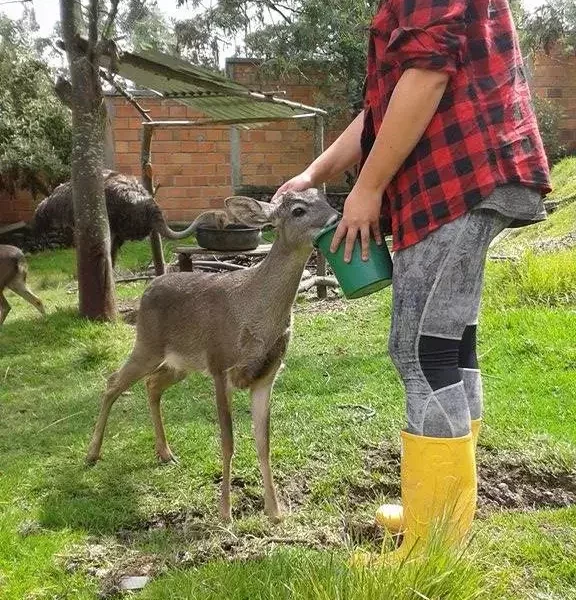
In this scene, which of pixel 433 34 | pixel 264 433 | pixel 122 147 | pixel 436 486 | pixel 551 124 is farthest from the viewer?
pixel 551 124

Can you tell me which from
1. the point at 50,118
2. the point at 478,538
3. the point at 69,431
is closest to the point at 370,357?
the point at 69,431

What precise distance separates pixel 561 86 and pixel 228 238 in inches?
353

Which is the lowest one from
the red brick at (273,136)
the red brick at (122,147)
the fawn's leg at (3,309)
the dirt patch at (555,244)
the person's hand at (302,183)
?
the fawn's leg at (3,309)

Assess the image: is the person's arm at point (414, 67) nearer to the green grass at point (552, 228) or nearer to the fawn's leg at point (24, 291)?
the fawn's leg at point (24, 291)

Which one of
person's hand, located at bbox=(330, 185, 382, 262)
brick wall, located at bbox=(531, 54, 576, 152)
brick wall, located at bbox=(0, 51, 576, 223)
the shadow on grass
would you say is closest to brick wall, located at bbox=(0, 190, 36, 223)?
brick wall, located at bbox=(0, 51, 576, 223)

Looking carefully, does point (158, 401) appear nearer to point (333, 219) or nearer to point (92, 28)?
point (333, 219)

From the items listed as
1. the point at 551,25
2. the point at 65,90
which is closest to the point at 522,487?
the point at 65,90

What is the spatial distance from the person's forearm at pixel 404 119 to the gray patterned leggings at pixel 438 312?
25 centimetres

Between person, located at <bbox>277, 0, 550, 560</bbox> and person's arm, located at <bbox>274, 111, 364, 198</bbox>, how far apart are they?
1.30 ft

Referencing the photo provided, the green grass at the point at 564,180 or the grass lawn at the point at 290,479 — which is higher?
the green grass at the point at 564,180

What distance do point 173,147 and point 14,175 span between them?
255 centimetres

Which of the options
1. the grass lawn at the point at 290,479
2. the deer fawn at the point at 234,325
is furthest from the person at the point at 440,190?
the deer fawn at the point at 234,325

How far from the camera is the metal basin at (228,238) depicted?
24.5 ft

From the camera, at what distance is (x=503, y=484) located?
140 inches
